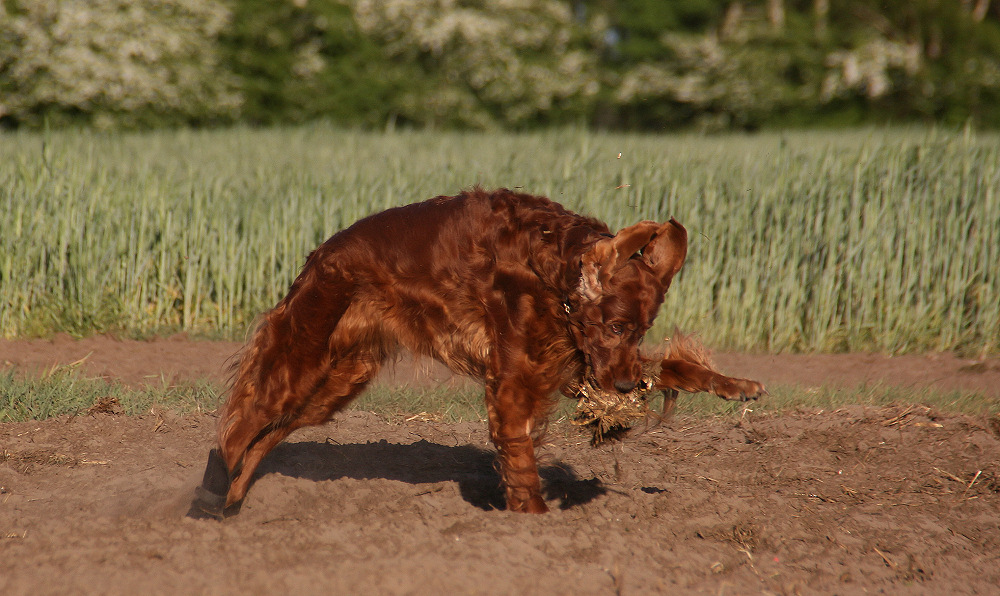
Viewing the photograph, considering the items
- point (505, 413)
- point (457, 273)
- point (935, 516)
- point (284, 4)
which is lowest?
point (935, 516)

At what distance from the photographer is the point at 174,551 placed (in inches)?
116

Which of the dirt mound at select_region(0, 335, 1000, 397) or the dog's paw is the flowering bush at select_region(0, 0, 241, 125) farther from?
the dog's paw

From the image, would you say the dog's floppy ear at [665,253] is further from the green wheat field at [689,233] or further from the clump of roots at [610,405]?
the green wheat field at [689,233]

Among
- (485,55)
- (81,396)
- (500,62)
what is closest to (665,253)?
(81,396)

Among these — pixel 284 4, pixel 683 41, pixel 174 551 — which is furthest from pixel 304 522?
pixel 683 41

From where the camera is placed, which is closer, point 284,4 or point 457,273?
point 457,273

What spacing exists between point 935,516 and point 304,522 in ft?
9.12

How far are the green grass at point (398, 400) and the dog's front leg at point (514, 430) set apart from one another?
6.30ft

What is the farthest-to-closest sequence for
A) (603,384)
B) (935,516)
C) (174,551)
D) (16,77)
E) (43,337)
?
(16,77), (43,337), (935,516), (603,384), (174,551)

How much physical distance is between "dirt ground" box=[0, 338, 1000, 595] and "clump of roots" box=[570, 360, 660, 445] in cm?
35

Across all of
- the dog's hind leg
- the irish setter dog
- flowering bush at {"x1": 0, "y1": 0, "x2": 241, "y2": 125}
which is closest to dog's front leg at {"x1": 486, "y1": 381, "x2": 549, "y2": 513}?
the irish setter dog

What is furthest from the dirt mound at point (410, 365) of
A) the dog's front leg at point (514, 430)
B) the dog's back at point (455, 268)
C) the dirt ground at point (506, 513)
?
the dog's front leg at point (514, 430)

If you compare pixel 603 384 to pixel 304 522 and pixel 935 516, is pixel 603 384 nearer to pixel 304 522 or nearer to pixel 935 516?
pixel 304 522

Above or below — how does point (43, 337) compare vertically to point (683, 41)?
below
